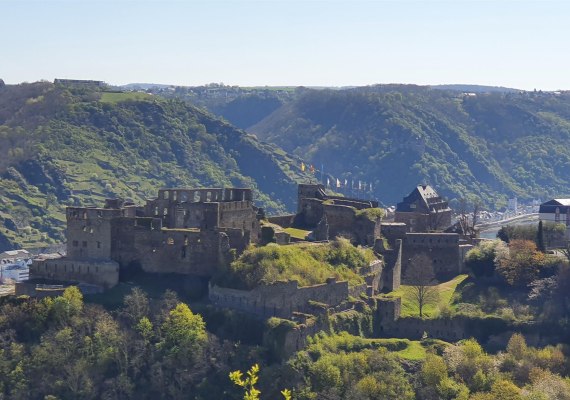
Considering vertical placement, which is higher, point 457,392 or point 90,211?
point 90,211

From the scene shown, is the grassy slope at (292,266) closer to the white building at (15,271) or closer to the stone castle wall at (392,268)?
the stone castle wall at (392,268)

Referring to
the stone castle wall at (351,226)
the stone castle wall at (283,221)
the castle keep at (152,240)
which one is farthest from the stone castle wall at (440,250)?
the castle keep at (152,240)

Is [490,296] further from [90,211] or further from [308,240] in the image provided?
[90,211]

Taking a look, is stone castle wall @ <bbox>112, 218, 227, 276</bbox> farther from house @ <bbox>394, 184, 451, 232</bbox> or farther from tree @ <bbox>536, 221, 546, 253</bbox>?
tree @ <bbox>536, 221, 546, 253</bbox>

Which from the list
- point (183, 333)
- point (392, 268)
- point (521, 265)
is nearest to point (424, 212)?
point (392, 268)

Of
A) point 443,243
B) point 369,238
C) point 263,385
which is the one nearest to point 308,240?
point 369,238

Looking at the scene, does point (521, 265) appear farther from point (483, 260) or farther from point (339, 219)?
point (339, 219)

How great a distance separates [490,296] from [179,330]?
23.0 m

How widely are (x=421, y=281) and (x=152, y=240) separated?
19.4 m

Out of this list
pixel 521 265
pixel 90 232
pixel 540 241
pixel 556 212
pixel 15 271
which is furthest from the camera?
pixel 15 271

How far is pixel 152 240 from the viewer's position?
8269cm

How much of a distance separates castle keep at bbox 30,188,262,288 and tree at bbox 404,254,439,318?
478 inches

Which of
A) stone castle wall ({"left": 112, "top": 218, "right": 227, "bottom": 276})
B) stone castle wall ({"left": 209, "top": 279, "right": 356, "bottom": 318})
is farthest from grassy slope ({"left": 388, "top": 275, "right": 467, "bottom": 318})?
stone castle wall ({"left": 112, "top": 218, "right": 227, "bottom": 276})

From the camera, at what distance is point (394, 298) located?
81.8m
